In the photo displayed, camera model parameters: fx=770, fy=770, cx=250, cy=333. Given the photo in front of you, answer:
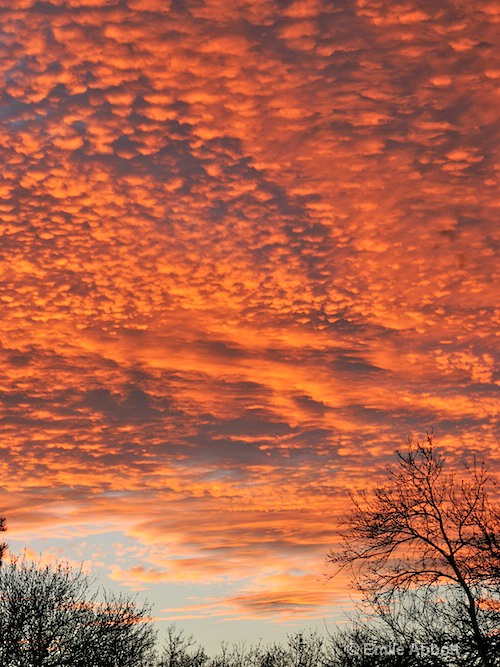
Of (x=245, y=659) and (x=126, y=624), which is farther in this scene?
(x=245, y=659)

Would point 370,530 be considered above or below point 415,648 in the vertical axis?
above

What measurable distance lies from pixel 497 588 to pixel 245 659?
7400 centimetres

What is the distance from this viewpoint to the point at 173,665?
79562 millimetres

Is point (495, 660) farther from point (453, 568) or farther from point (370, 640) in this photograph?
point (370, 640)

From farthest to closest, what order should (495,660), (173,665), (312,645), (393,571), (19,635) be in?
1. (312,645)
2. (173,665)
3. (19,635)
4. (393,571)
5. (495,660)

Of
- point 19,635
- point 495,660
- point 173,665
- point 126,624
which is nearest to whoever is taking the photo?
point 495,660

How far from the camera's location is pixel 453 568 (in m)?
21.0

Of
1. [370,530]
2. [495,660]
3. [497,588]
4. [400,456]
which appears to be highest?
[400,456]

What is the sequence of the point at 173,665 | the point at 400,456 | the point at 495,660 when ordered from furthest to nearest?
1. the point at 173,665
2. the point at 400,456
3. the point at 495,660

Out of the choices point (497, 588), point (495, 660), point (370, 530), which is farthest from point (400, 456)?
point (495, 660)

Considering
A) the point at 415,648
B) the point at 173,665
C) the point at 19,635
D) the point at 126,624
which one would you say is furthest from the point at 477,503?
the point at 173,665

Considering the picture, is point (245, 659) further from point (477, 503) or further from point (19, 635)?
point (477, 503)

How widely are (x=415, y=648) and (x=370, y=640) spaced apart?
2446 mm

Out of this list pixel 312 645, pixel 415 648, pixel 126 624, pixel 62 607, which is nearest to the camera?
pixel 415 648
